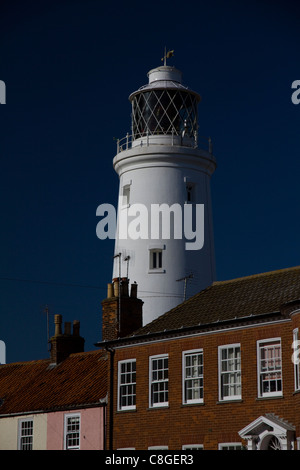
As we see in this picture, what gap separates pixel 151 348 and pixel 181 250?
13.4m

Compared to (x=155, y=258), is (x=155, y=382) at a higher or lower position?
lower

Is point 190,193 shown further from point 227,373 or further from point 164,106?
point 227,373

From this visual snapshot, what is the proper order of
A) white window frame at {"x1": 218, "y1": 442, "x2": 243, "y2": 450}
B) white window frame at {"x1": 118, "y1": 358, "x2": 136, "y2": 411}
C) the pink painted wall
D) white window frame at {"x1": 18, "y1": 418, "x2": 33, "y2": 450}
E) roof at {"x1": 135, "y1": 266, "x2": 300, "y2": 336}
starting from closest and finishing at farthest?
white window frame at {"x1": 218, "y1": 442, "x2": 243, "y2": 450} → roof at {"x1": 135, "y1": 266, "x2": 300, "y2": 336} → white window frame at {"x1": 118, "y1": 358, "x2": 136, "y2": 411} → the pink painted wall → white window frame at {"x1": 18, "y1": 418, "x2": 33, "y2": 450}

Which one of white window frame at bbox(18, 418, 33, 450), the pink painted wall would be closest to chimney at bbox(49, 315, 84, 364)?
white window frame at bbox(18, 418, 33, 450)

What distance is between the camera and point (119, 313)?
42625 millimetres

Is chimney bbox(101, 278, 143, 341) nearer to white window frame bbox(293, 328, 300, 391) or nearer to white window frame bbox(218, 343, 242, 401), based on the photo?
white window frame bbox(218, 343, 242, 401)

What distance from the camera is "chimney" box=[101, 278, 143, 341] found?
4259cm

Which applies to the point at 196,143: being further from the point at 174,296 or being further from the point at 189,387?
the point at 189,387

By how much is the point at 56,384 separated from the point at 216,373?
35.3 feet

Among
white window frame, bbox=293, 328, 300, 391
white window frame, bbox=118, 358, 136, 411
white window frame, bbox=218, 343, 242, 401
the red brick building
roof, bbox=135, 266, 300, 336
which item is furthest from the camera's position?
white window frame, bbox=118, 358, 136, 411

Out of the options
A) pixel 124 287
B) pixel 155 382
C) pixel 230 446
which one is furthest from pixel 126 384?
pixel 230 446

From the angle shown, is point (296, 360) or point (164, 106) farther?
point (164, 106)

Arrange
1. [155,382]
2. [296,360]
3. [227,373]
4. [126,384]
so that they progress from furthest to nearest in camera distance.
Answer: [126,384] < [155,382] < [227,373] < [296,360]

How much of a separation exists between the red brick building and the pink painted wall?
0.70 metres
